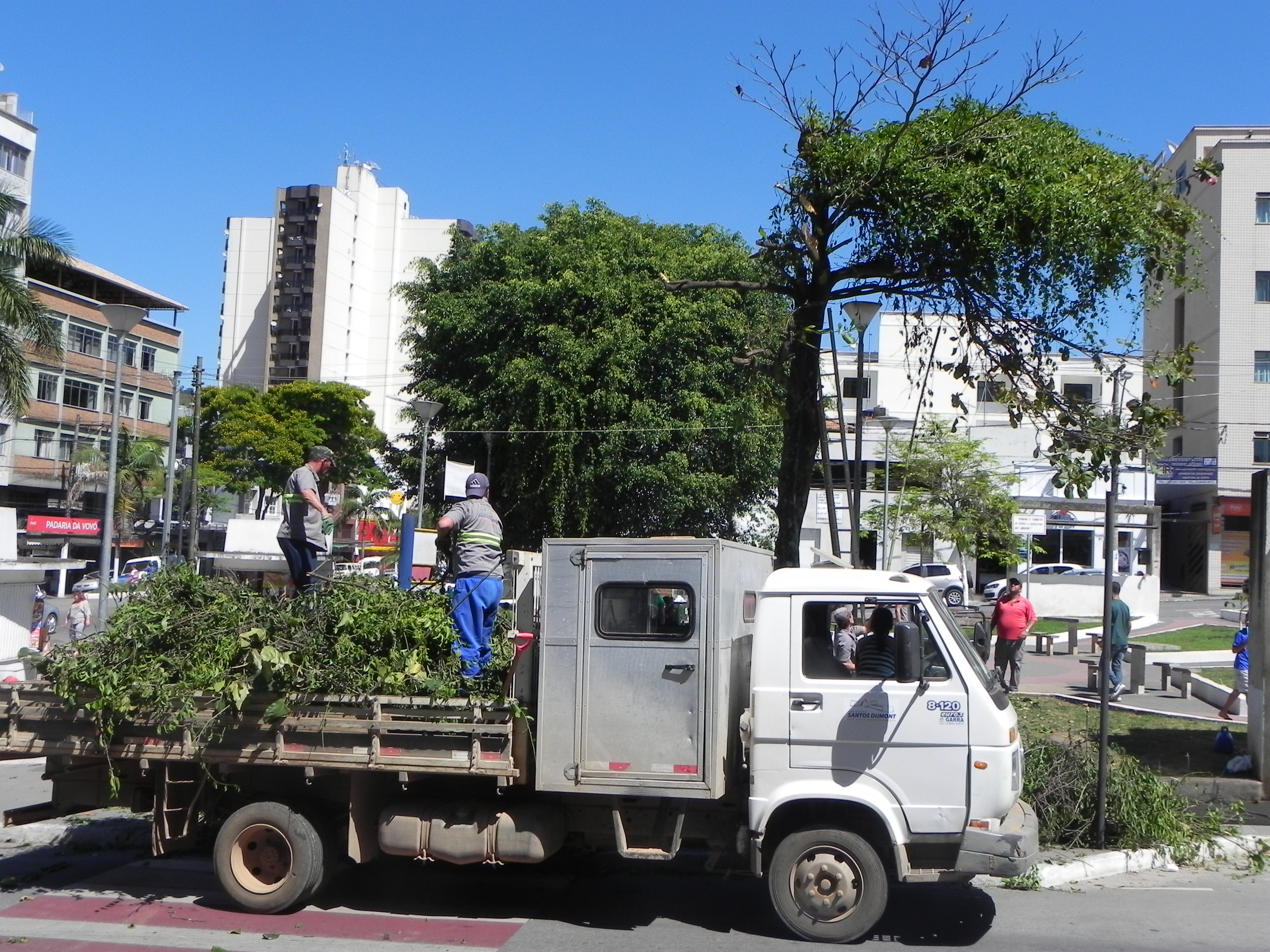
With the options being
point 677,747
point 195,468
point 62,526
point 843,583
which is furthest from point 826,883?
point 62,526

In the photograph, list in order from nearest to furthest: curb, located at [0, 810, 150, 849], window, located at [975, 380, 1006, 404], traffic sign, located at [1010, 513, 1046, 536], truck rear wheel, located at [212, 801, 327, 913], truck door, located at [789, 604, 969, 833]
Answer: truck door, located at [789, 604, 969, 833] → truck rear wheel, located at [212, 801, 327, 913] → curb, located at [0, 810, 150, 849] → window, located at [975, 380, 1006, 404] → traffic sign, located at [1010, 513, 1046, 536]

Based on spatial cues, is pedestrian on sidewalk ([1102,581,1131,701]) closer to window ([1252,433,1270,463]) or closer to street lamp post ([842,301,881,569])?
street lamp post ([842,301,881,569])

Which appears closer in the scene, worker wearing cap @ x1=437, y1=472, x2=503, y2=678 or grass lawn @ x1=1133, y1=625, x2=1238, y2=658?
worker wearing cap @ x1=437, y1=472, x2=503, y2=678

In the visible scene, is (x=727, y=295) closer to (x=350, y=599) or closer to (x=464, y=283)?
(x=464, y=283)

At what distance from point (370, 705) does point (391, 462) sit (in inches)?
920

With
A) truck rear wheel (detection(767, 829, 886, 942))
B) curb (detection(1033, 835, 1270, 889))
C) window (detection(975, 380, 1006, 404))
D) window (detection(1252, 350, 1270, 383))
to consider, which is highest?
window (detection(1252, 350, 1270, 383))

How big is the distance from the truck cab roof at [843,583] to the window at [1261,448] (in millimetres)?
46390

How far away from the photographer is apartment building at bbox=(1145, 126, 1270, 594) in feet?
151

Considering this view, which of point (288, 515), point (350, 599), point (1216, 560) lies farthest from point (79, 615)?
point (1216, 560)

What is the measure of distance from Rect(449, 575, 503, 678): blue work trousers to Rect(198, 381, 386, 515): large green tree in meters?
44.6

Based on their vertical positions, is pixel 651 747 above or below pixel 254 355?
below

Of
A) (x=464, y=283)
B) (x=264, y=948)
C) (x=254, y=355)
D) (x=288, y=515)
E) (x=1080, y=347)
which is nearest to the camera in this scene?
(x=264, y=948)

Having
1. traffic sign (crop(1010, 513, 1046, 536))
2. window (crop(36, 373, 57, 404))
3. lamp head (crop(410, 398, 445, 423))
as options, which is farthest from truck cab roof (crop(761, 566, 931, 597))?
window (crop(36, 373, 57, 404))

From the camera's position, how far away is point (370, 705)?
22.8ft
